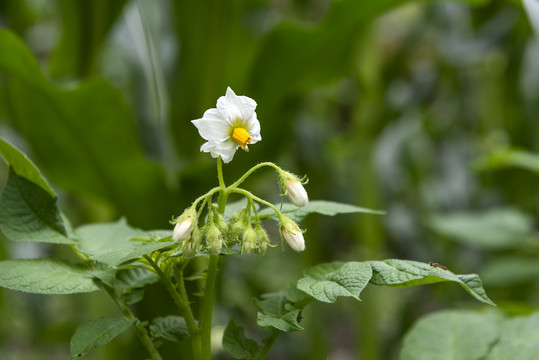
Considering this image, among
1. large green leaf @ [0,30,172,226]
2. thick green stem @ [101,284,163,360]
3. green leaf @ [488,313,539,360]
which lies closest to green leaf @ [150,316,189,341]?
thick green stem @ [101,284,163,360]

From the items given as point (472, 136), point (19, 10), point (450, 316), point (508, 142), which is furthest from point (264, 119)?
point (472, 136)

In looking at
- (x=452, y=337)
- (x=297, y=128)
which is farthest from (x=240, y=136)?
(x=297, y=128)

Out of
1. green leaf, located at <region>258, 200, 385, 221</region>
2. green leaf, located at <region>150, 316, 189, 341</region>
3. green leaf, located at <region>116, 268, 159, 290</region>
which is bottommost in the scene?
green leaf, located at <region>150, 316, 189, 341</region>

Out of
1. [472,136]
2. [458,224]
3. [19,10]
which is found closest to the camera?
[458,224]

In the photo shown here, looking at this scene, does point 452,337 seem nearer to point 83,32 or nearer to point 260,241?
point 260,241

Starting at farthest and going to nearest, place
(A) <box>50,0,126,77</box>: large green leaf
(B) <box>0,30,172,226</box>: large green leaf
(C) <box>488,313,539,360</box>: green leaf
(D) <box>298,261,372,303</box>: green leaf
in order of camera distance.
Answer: (A) <box>50,0,126,77</box>: large green leaf < (B) <box>0,30,172,226</box>: large green leaf < (C) <box>488,313,539,360</box>: green leaf < (D) <box>298,261,372,303</box>: green leaf

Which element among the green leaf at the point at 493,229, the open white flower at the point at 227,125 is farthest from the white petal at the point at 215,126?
the green leaf at the point at 493,229

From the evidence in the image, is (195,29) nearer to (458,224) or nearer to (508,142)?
(458,224)

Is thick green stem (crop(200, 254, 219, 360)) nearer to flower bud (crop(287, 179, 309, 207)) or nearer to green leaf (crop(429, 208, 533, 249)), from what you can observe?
flower bud (crop(287, 179, 309, 207))
